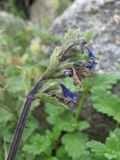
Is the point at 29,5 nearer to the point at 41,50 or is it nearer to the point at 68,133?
the point at 41,50

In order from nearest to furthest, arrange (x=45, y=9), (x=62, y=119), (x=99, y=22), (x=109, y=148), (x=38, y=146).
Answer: (x=109, y=148), (x=38, y=146), (x=62, y=119), (x=99, y=22), (x=45, y=9)

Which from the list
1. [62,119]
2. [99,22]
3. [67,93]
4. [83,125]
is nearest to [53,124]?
[62,119]

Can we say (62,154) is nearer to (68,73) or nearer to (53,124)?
(53,124)

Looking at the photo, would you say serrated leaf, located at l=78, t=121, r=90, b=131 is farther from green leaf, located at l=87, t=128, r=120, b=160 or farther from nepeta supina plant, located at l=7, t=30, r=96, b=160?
nepeta supina plant, located at l=7, t=30, r=96, b=160

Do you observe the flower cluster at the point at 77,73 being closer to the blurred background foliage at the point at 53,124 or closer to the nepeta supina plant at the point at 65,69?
the nepeta supina plant at the point at 65,69

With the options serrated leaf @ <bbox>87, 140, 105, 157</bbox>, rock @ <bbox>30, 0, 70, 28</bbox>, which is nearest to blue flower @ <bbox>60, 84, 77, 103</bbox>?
serrated leaf @ <bbox>87, 140, 105, 157</bbox>
